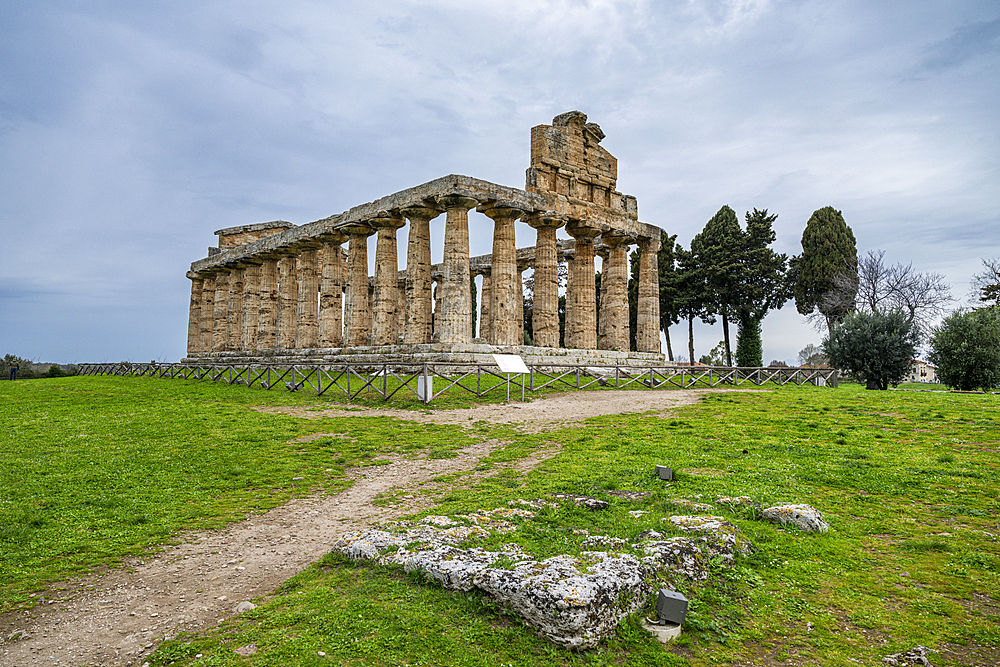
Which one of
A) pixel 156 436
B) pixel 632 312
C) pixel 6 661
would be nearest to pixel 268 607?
pixel 6 661

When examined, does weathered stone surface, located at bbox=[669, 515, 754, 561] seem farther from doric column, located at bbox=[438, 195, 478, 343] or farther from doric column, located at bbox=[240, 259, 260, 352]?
doric column, located at bbox=[240, 259, 260, 352]

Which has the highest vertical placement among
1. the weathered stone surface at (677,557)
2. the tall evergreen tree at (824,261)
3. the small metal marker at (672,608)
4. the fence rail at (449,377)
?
the tall evergreen tree at (824,261)

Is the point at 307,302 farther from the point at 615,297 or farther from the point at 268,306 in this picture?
the point at 615,297

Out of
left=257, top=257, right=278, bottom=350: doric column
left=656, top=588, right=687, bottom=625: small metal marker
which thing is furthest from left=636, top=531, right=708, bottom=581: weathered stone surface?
left=257, top=257, right=278, bottom=350: doric column

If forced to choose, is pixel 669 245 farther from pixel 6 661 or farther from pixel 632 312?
pixel 6 661

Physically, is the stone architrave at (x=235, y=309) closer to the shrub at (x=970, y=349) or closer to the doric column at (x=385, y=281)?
the doric column at (x=385, y=281)

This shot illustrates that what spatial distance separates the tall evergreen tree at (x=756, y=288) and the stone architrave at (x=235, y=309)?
4116 cm

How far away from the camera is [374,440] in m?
13.3

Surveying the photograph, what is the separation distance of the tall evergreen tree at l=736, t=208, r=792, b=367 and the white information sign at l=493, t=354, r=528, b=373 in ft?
120

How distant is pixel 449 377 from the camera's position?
2278 cm

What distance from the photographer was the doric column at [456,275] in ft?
86.4

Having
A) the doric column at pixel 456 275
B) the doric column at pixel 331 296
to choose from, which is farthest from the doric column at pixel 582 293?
the doric column at pixel 331 296

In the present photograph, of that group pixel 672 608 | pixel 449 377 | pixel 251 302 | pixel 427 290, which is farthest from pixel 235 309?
pixel 672 608

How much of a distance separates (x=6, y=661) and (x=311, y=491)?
5.13m
